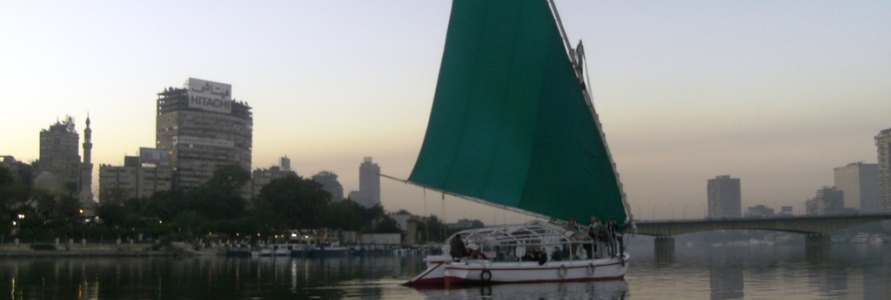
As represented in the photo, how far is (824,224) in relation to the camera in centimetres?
12175

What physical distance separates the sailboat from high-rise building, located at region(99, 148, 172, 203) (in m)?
162

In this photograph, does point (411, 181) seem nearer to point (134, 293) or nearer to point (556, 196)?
point (556, 196)

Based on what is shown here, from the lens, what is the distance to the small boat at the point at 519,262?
29078 mm

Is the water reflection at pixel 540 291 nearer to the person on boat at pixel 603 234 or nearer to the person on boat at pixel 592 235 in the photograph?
the person on boat at pixel 592 235

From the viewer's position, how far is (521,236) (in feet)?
100

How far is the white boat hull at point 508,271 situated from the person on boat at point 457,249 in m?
0.29

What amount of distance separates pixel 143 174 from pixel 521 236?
558ft

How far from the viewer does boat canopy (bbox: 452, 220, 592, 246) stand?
30016 millimetres

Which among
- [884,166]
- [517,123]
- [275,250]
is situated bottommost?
[275,250]

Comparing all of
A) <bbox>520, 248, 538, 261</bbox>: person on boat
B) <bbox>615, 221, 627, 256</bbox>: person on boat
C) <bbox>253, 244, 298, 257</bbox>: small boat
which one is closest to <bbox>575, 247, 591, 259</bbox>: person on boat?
<bbox>520, 248, 538, 261</bbox>: person on boat

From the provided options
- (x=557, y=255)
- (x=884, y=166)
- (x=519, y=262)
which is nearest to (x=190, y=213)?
(x=557, y=255)

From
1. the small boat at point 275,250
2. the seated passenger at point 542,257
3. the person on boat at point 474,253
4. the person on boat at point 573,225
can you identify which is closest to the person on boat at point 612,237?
the person on boat at point 573,225

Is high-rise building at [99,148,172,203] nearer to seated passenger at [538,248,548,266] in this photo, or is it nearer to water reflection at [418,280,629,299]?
seated passenger at [538,248,548,266]

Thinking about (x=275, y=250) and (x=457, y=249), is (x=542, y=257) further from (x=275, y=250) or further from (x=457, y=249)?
(x=275, y=250)
